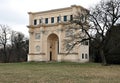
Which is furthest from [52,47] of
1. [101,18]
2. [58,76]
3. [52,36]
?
[58,76]

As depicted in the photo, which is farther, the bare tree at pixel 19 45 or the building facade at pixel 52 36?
the bare tree at pixel 19 45

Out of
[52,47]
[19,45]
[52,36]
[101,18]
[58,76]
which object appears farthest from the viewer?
[19,45]

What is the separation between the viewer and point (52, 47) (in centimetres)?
6788

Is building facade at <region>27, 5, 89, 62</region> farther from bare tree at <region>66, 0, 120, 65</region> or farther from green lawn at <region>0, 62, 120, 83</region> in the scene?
green lawn at <region>0, 62, 120, 83</region>

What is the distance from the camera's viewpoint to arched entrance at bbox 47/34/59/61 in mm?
65438

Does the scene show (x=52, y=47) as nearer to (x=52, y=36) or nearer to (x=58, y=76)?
(x=52, y=36)

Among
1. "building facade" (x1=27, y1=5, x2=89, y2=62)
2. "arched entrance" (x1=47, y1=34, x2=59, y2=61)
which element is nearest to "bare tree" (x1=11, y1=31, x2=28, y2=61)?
"building facade" (x1=27, y1=5, x2=89, y2=62)

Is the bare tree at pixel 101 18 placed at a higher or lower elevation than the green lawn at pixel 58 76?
higher

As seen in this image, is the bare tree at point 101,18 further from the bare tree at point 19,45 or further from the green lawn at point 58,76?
the bare tree at point 19,45

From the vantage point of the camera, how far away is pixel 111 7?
39625mm

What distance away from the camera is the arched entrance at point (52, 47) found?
215ft

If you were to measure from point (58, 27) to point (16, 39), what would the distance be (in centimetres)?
2633

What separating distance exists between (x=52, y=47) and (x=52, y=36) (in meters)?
3.60

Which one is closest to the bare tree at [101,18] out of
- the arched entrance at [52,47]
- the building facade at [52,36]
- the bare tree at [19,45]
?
the building facade at [52,36]
